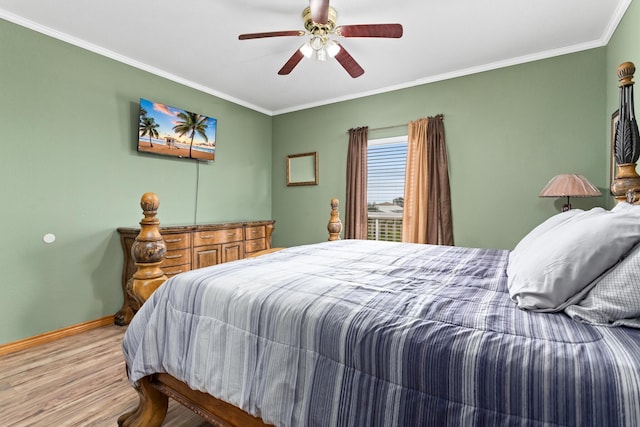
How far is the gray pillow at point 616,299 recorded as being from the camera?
0.76 meters

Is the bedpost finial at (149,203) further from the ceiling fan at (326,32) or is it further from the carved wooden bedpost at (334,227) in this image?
the carved wooden bedpost at (334,227)

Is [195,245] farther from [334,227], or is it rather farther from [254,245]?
[334,227]

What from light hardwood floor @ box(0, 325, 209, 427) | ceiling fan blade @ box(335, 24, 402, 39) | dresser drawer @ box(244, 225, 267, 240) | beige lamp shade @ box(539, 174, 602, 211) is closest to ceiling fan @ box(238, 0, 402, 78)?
ceiling fan blade @ box(335, 24, 402, 39)

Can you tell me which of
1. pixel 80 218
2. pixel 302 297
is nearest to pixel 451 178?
pixel 302 297

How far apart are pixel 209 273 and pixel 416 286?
2.86 ft

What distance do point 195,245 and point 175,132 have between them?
1.34 metres

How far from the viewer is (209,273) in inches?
51.6

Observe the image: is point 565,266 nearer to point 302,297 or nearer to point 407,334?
point 407,334

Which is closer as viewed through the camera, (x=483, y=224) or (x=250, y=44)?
(x=250, y=44)

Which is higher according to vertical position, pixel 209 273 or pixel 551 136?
pixel 551 136

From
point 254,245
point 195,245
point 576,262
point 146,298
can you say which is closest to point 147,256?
point 146,298

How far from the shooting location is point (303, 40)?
283 centimetres

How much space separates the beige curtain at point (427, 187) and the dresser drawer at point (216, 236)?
2072 mm

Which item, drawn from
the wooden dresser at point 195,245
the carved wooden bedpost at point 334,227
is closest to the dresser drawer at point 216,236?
the wooden dresser at point 195,245
